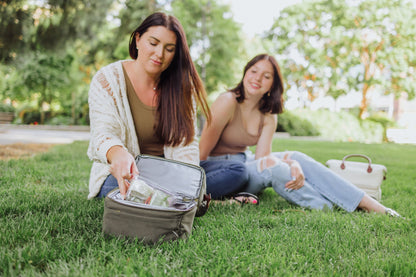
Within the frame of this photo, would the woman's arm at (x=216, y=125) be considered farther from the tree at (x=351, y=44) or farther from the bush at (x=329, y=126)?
the tree at (x=351, y=44)

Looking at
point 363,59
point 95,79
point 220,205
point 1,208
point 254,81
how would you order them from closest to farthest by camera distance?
point 1,208 < point 95,79 < point 220,205 < point 254,81 < point 363,59

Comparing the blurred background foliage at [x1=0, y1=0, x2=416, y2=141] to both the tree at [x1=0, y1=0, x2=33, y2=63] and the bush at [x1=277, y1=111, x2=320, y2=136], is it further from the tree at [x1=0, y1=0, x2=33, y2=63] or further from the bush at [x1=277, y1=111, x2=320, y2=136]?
the tree at [x1=0, y1=0, x2=33, y2=63]

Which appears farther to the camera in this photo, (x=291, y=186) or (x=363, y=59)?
(x=363, y=59)

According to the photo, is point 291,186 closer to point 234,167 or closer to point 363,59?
point 234,167

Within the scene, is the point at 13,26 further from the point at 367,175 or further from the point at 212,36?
the point at 212,36

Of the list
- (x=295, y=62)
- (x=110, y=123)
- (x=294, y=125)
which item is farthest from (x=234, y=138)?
(x=295, y=62)

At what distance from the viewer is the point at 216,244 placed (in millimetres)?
1885

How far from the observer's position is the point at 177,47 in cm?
256

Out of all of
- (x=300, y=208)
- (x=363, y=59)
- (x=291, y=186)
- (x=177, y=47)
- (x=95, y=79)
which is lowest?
(x=300, y=208)

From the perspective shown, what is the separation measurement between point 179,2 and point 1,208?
1540 centimetres

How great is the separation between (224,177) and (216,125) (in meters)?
0.58

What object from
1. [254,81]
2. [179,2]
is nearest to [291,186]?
[254,81]

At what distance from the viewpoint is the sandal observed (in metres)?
2.90

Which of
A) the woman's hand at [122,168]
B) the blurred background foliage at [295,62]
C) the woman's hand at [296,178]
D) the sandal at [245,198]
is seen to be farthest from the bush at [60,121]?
the woman's hand at [122,168]
